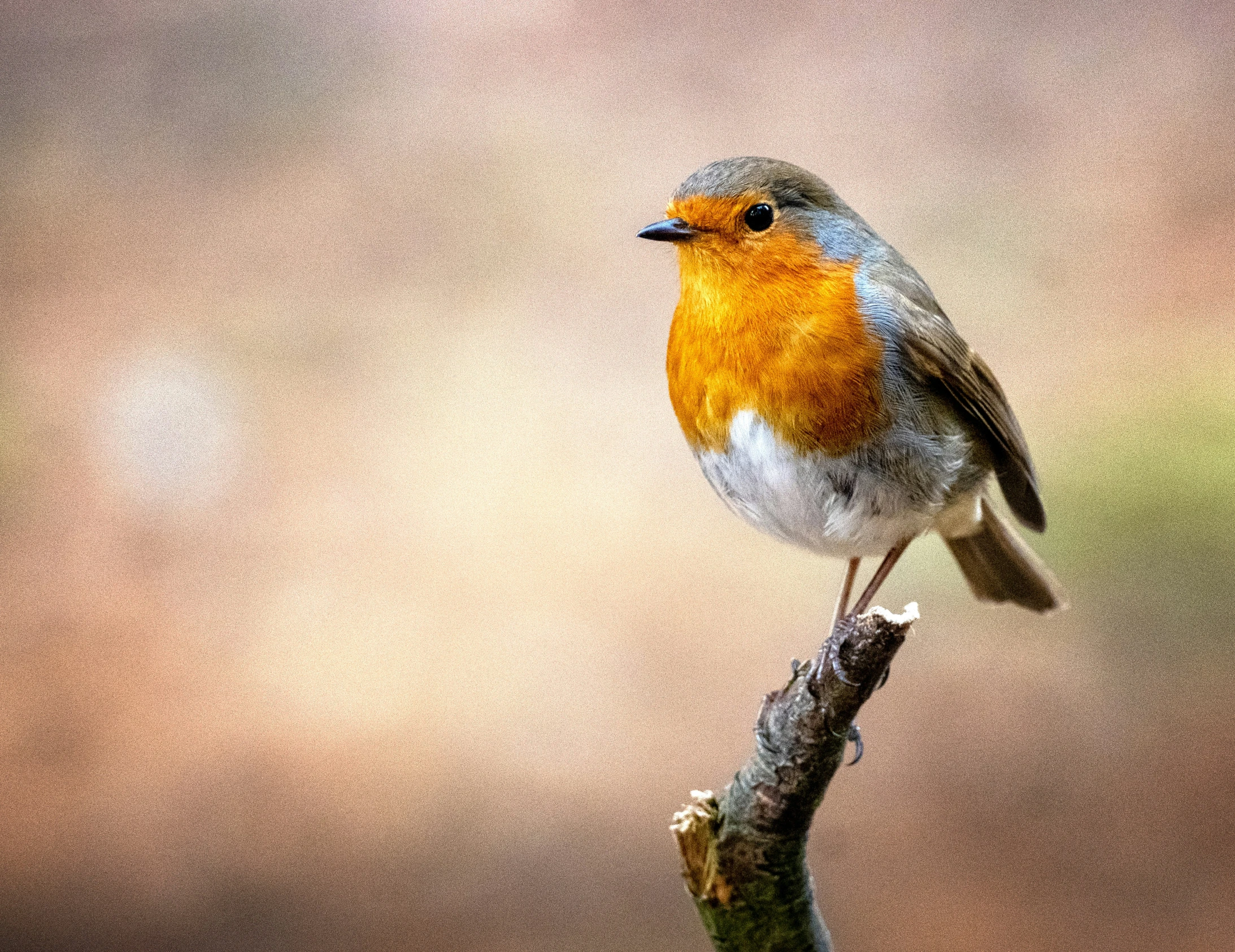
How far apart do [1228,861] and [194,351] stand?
3351 millimetres

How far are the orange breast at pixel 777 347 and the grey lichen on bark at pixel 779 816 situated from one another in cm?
33

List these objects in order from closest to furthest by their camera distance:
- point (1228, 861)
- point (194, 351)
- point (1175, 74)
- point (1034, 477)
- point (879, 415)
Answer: point (879, 415) < point (1034, 477) < point (1228, 861) < point (1175, 74) < point (194, 351)

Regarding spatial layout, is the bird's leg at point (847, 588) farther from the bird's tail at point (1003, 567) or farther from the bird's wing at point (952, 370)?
the bird's wing at point (952, 370)

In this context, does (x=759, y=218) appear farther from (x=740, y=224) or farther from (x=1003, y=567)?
(x=1003, y=567)

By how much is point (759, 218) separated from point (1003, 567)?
103cm

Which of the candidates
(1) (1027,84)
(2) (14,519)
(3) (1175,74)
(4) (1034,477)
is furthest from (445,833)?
(3) (1175,74)

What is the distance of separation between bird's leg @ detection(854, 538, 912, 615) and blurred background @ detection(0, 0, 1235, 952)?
1.27 meters

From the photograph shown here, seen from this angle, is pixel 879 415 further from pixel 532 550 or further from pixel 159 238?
pixel 159 238

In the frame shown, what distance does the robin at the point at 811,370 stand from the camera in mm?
1914

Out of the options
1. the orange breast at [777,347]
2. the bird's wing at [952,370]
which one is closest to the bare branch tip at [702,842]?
the orange breast at [777,347]

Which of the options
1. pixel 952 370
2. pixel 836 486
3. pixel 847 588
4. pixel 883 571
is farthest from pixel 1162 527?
pixel 836 486

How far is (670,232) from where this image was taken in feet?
6.51

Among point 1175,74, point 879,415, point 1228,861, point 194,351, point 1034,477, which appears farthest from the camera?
point 194,351

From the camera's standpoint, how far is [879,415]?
1.95m
